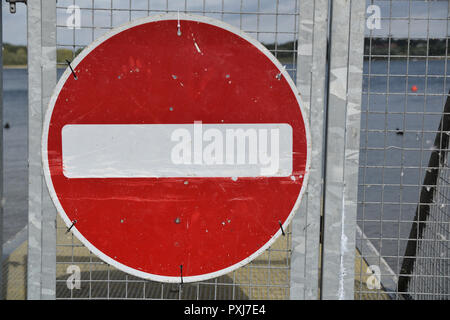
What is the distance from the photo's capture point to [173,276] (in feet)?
7.71

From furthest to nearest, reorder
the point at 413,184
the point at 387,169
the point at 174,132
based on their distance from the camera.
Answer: the point at 387,169
the point at 413,184
the point at 174,132

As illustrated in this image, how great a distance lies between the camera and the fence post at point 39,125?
7.47ft

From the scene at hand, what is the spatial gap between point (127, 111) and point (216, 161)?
434 millimetres

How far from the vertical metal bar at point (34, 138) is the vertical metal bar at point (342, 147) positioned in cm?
127

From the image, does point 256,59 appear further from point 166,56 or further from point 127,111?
point 127,111

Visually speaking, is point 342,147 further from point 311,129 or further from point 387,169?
point 387,169

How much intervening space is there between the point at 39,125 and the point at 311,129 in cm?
119

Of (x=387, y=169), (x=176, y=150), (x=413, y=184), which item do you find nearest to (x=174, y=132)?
(x=176, y=150)

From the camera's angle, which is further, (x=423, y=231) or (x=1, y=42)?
(x=423, y=231)

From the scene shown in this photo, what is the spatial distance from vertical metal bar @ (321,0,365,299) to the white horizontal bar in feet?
0.76

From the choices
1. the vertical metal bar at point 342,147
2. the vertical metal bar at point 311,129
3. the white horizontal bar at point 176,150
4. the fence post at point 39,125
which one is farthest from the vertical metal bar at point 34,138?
the vertical metal bar at point 342,147

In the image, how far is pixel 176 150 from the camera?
7.39 ft

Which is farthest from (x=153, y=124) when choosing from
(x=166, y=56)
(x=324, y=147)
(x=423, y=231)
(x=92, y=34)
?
(x=423, y=231)

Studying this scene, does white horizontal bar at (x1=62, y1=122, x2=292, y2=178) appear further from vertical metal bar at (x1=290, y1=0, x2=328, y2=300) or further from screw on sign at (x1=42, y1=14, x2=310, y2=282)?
vertical metal bar at (x1=290, y1=0, x2=328, y2=300)
